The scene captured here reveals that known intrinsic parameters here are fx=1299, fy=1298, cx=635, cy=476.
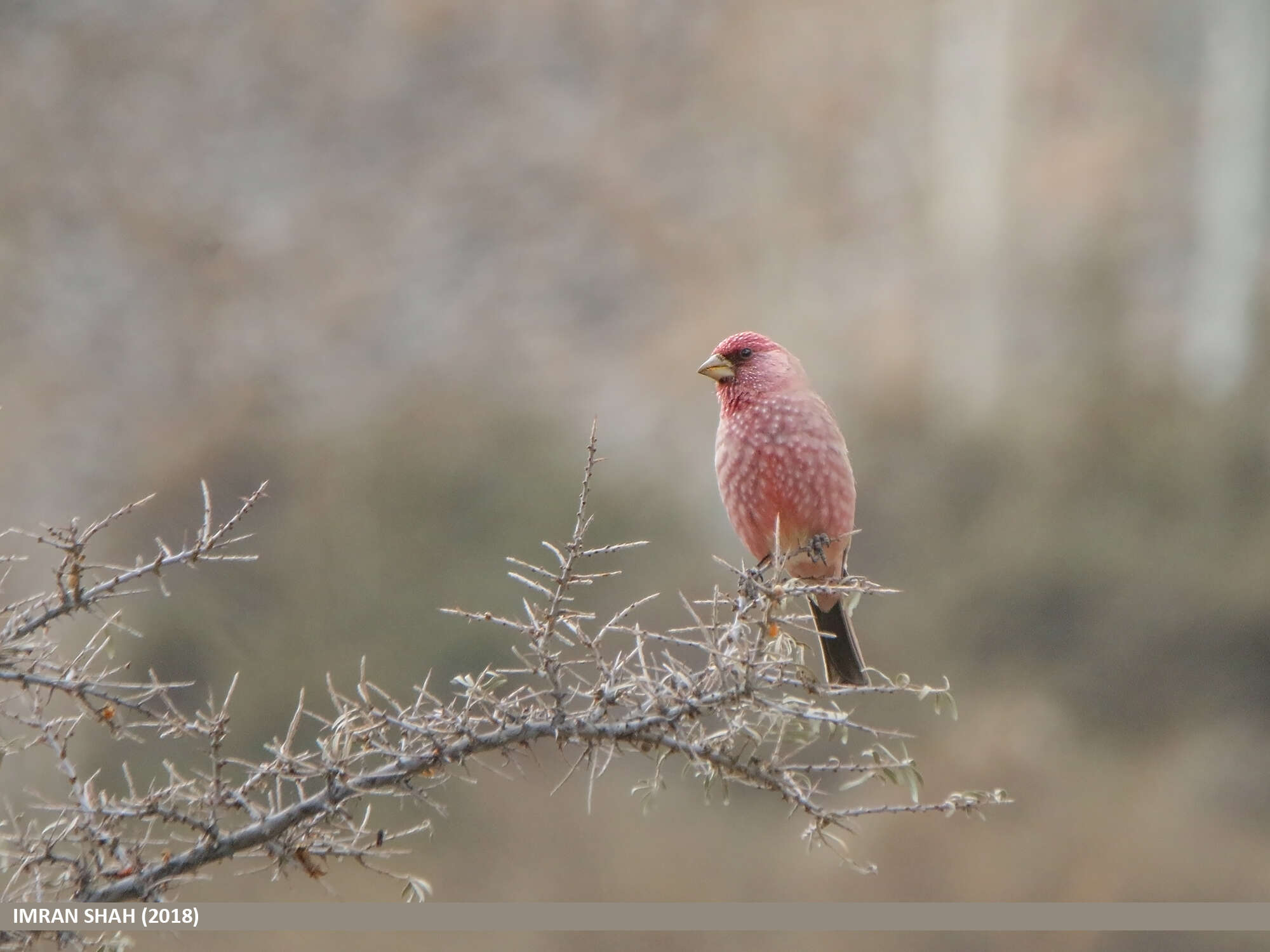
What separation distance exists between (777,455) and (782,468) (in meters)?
0.04

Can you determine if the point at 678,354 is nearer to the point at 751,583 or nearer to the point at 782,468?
the point at 782,468

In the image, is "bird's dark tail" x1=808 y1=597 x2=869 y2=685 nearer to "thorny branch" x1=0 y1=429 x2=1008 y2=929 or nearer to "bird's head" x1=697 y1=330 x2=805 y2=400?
"bird's head" x1=697 y1=330 x2=805 y2=400

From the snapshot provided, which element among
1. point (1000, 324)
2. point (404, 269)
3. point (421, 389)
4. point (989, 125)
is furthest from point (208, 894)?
point (989, 125)

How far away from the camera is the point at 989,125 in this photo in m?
15.3

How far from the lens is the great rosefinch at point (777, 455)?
3541 mm

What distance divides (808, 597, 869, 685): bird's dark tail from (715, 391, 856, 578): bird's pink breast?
36cm

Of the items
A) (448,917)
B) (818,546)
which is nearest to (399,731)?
(448,917)

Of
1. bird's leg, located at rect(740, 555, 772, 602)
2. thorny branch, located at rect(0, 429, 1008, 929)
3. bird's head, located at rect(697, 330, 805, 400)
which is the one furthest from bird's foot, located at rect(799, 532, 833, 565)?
thorny branch, located at rect(0, 429, 1008, 929)

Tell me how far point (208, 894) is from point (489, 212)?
10.2m

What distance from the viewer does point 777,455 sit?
11.9ft

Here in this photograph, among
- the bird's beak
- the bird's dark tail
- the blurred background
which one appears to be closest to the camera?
the bird's beak

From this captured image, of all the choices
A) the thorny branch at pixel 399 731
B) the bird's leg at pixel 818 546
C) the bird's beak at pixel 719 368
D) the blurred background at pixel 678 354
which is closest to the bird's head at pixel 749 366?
the bird's beak at pixel 719 368

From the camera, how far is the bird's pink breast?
362 centimetres

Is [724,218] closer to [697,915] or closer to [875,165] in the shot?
[875,165]
